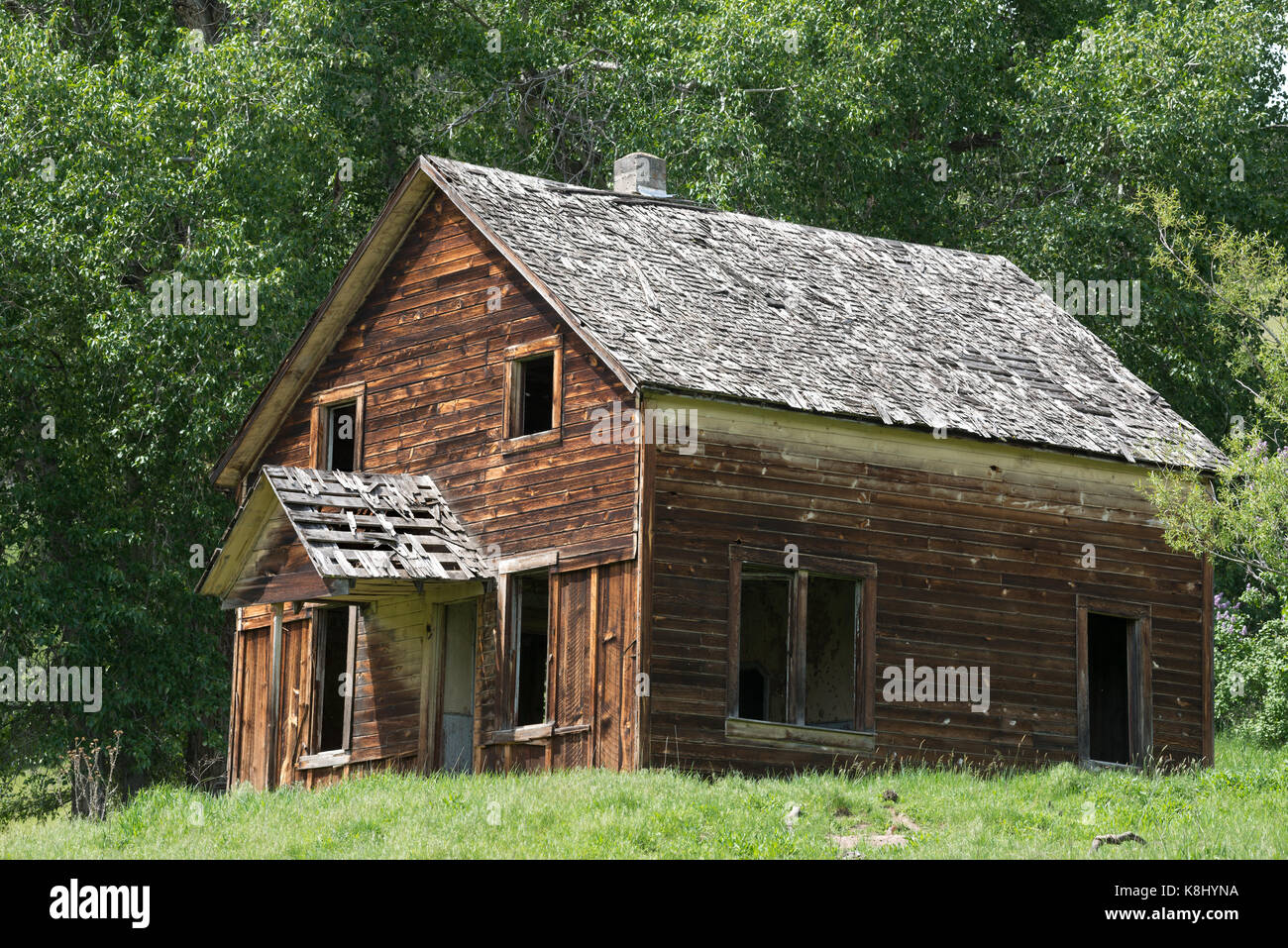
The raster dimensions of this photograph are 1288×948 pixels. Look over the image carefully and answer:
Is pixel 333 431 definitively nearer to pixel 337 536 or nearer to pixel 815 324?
Result: pixel 337 536

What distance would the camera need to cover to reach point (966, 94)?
37.8 m

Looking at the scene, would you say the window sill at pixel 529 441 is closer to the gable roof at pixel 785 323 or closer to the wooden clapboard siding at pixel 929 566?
the gable roof at pixel 785 323

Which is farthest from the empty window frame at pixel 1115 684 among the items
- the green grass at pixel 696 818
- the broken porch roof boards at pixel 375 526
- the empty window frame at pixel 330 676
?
the empty window frame at pixel 330 676

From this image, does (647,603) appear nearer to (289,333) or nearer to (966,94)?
(289,333)

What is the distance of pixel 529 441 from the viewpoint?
861 inches

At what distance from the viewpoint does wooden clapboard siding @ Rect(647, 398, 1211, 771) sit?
2012 cm

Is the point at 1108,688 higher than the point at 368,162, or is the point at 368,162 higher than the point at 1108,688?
the point at 368,162

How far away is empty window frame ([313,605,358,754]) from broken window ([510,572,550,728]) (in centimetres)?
228

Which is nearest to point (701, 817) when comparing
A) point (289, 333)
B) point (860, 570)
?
point (860, 570)

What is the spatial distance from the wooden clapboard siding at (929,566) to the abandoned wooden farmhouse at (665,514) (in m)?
0.04

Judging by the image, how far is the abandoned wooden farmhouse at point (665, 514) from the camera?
20.3m

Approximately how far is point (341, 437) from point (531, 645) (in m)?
4.46

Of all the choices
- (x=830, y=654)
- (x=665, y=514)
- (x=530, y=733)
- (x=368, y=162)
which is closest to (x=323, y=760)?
(x=530, y=733)

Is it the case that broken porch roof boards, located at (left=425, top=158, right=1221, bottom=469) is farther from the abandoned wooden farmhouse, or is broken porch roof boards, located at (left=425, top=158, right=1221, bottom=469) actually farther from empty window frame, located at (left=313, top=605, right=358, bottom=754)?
empty window frame, located at (left=313, top=605, right=358, bottom=754)
